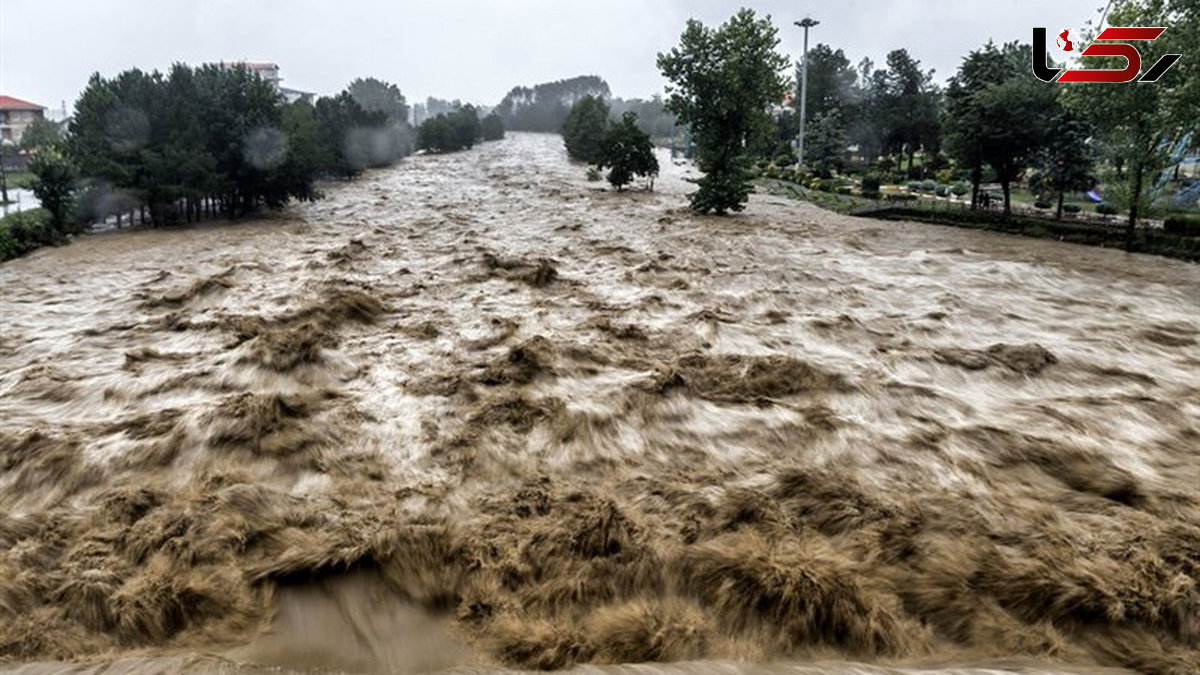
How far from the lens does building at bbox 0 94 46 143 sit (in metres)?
86.4

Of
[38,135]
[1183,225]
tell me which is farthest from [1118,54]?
[38,135]

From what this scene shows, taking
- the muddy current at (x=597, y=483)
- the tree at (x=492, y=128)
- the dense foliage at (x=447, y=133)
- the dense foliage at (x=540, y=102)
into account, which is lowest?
the muddy current at (x=597, y=483)

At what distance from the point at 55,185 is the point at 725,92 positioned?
103 ft

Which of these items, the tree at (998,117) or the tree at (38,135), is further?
the tree at (38,135)

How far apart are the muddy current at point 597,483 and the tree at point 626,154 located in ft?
112

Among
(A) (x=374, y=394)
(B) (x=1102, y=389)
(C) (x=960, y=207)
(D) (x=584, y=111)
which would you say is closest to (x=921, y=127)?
(C) (x=960, y=207)

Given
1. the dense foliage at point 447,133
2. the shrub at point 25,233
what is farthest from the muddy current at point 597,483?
the dense foliage at point 447,133

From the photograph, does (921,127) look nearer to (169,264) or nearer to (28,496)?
(169,264)

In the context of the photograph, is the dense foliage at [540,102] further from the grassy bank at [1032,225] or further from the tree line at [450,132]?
the grassy bank at [1032,225]

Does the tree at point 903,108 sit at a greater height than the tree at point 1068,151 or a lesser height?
greater

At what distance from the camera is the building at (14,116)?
8644 cm

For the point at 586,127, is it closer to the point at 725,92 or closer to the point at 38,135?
the point at 725,92

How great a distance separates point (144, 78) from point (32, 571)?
36202 millimetres

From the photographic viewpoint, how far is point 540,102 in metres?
186
